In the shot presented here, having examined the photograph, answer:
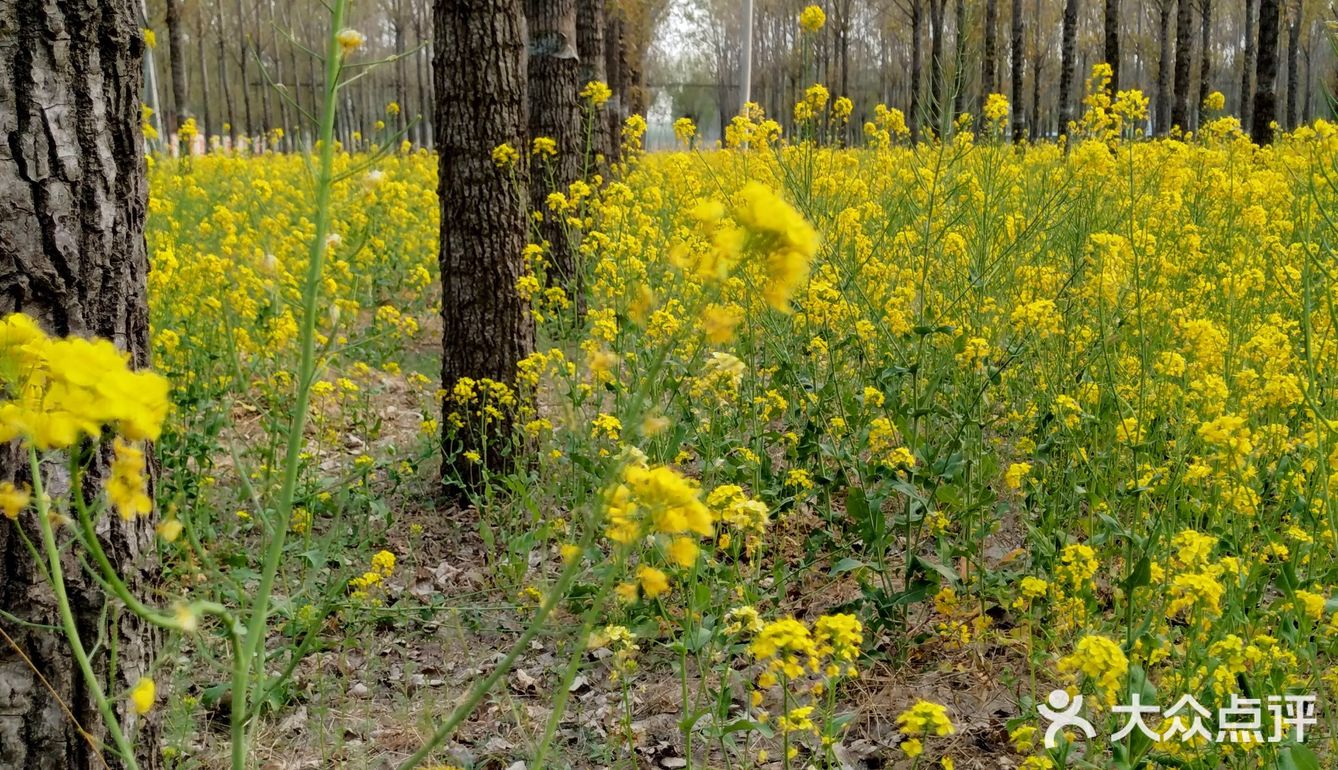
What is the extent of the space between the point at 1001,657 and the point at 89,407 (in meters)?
2.25

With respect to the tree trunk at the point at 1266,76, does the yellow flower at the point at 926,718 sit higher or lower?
lower

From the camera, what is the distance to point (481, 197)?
137 inches

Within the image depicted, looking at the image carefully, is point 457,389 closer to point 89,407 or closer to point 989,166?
point 989,166

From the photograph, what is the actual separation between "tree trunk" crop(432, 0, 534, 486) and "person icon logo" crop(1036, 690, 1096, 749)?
2022 millimetres

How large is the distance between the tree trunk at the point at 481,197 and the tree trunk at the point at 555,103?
1.48m

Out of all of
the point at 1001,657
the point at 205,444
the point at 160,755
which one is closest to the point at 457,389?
the point at 205,444

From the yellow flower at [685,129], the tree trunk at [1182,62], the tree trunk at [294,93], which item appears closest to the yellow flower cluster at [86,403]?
the tree trunk at [294,93]

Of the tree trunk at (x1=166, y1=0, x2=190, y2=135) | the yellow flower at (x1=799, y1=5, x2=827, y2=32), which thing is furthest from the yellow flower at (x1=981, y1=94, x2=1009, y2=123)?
the tree trunk at (x1=166, y1=0, x2=190, y2=135)

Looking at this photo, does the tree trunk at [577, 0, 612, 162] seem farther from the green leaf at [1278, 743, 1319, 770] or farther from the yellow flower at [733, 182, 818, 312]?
the yellow flower at [733, 182, 818, 312]

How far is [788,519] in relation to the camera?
320 centimetres

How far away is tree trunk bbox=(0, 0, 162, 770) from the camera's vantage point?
1.51 metres

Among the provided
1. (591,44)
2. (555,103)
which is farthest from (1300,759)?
(591,44)

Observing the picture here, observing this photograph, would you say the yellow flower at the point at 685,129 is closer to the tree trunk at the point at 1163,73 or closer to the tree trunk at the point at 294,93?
the tree trunk at the point at 294,93

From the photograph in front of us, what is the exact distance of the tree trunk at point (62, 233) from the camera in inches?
59.6
